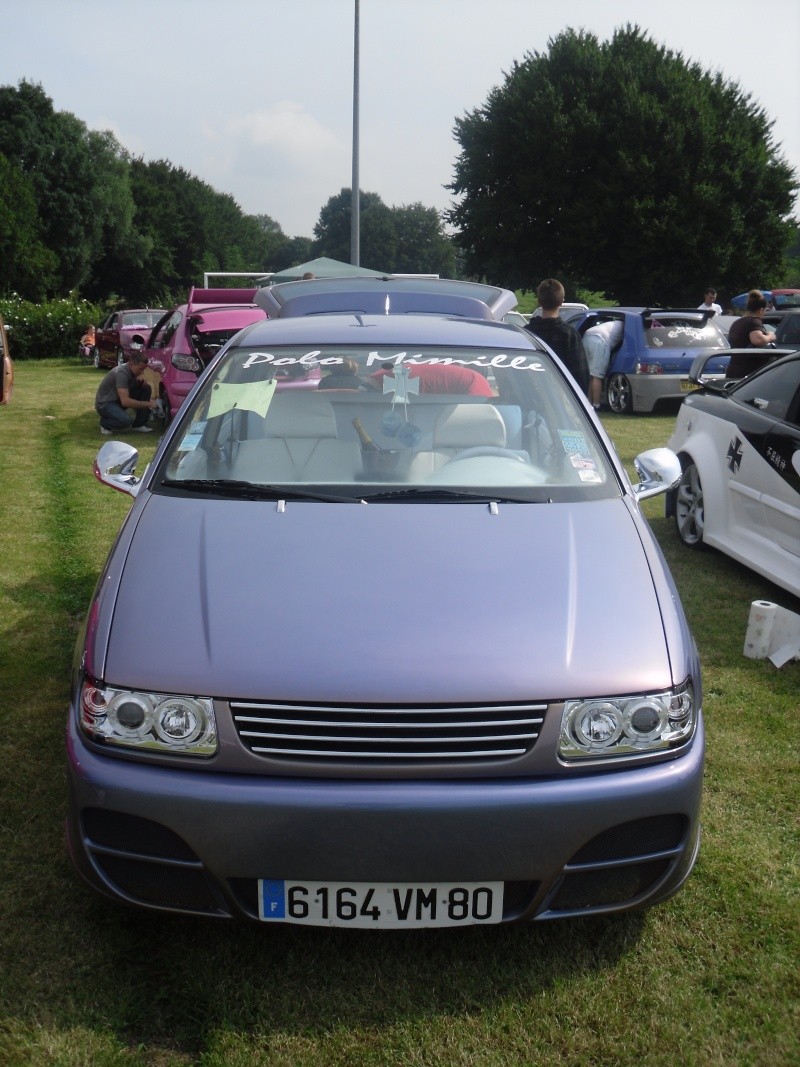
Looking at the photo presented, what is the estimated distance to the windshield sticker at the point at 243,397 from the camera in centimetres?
398

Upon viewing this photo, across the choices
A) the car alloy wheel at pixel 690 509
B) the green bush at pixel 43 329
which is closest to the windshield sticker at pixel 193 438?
the car alloy wheel at pixel 690 509

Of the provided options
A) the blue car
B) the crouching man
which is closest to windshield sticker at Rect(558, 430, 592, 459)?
the crouching man

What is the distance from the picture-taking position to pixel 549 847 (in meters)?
2.52

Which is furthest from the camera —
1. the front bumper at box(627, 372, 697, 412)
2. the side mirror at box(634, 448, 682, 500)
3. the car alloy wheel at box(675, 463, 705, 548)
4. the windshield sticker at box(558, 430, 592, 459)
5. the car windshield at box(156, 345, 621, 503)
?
the front bumper at box(627, 372, 697, 412)

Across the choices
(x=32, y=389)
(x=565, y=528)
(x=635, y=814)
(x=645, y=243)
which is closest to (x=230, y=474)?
(x=565, y=528)

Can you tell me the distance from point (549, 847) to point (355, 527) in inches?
44.5

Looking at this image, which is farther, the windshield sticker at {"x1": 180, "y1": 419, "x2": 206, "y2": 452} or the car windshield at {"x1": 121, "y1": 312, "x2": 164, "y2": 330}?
the car windshield at {"x1": 121, "y1": 312, "x2": 164, "y2": 330}

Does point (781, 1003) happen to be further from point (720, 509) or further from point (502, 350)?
point (720, 509)

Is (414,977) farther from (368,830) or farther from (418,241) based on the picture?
(418,241)

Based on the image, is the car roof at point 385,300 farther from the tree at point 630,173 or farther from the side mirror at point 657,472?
the tree at point 630,173

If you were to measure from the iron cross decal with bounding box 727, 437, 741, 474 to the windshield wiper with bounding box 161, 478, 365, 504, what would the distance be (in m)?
3.73

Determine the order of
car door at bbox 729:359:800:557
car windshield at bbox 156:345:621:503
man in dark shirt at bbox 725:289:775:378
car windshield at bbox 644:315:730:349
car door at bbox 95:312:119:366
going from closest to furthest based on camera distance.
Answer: car windshield at bbox 156:345:621:503 < car door at bbox 729:359:800:557 < man in dark shirt at bbox 725:289:775:378 < car windshield at bbox 644:315:730:349 < car door at bbox 95:312:119:366

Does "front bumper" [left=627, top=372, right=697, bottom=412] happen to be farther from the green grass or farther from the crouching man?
the green grass

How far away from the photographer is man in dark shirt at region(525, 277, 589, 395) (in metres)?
8.33
